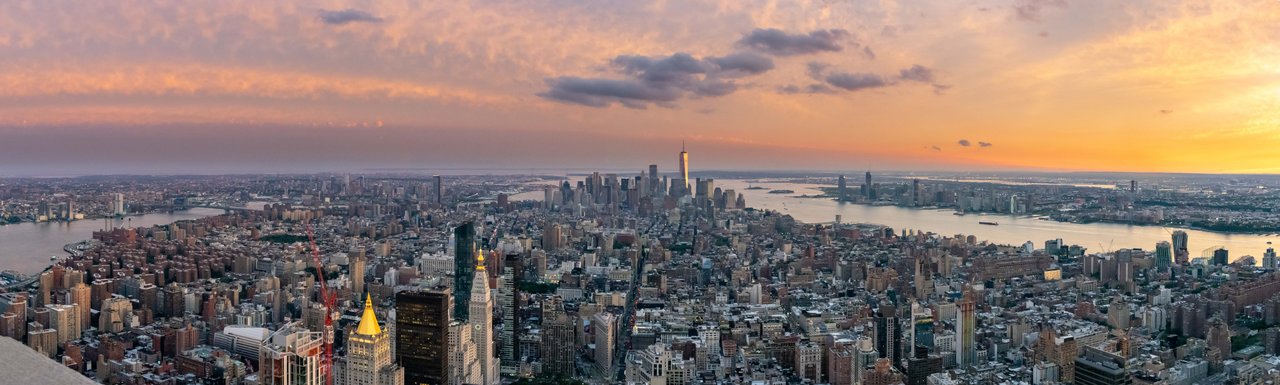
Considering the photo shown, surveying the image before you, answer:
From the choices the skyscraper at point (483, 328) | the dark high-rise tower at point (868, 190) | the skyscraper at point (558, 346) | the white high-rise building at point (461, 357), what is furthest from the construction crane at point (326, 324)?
the dark high-rise tower at point (868, 190)

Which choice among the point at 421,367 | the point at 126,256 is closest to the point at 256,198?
the point at 126,256

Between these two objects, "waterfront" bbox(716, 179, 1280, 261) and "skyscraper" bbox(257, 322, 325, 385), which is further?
"waterfront" bbox(716, 179, 1280, 261)

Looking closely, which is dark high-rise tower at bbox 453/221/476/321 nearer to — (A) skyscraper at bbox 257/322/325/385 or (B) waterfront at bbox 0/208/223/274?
(A) skyscraper at bbox 257/322/325/385

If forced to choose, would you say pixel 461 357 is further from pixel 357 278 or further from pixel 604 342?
pixel 357 278

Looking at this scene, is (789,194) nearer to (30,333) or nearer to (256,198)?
(256,198)

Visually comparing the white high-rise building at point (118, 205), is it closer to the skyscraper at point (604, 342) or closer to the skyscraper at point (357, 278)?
the skyscraper at point (357, 278)

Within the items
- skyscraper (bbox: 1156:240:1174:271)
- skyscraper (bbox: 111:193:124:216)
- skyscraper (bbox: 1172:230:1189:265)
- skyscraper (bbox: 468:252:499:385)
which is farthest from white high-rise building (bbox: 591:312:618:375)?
skyscraper (bbox: 111:193:124:216)

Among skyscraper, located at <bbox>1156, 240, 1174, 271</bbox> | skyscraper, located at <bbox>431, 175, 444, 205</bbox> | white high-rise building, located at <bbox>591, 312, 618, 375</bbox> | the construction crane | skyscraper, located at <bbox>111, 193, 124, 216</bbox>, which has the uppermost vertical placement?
skyscraper, located at <bbox>431, 175, 444, 205</bbox>
